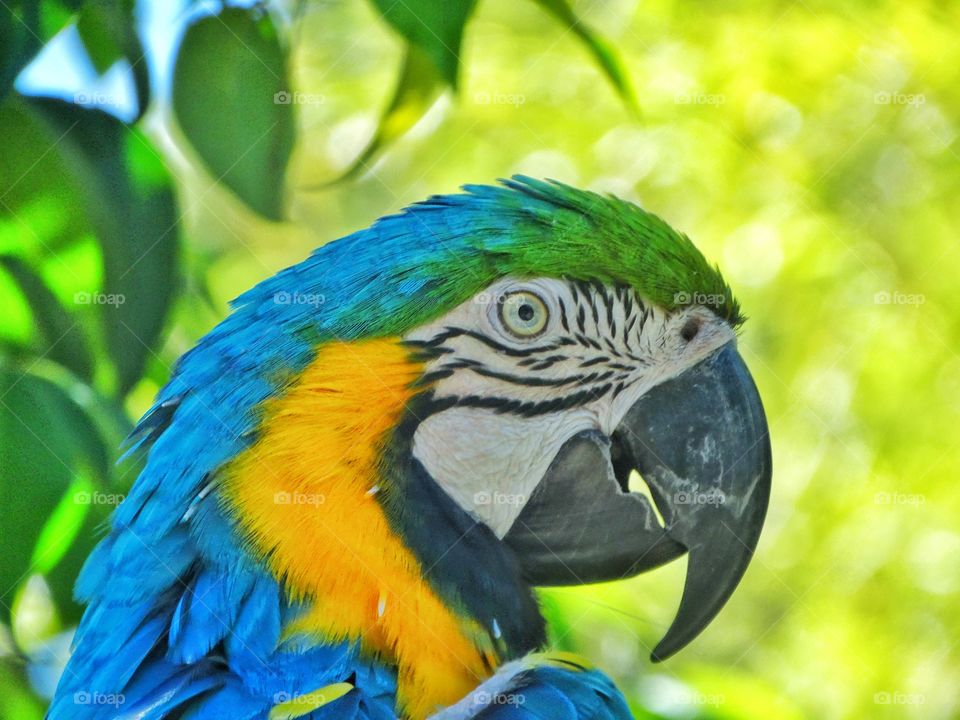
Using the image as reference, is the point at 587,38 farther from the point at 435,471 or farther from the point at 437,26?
the point at 435,471

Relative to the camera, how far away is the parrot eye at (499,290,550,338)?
45.4 inches

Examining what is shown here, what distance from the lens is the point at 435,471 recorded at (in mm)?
1139

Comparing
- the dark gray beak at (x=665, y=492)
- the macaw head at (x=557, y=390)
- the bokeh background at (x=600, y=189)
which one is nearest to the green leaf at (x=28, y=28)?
the bokeh background at (x=600, y=189)

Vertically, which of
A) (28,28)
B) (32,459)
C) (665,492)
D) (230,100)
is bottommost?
(665,492)

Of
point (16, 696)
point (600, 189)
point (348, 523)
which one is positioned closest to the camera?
point (348, 523)

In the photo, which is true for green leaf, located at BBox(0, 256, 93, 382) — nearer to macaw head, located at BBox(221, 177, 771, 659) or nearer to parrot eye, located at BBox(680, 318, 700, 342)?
macaw head, located at BBox(221, 177, 771, 659)

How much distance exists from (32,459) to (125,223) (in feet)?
1.40

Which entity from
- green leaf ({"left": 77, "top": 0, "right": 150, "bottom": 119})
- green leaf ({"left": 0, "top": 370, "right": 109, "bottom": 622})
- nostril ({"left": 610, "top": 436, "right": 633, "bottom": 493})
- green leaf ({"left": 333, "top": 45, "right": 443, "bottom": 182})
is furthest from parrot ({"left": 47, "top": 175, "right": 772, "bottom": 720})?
green leaf ({"left": 77, "top": 0, "right": 150, "bottom": 119})

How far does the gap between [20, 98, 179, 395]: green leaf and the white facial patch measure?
0.54m

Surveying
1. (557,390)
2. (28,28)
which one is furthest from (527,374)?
(28,28)

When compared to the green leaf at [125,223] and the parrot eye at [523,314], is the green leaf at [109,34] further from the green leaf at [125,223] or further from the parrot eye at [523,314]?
the parrot eye at [523,314]

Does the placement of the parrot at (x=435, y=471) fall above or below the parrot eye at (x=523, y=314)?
below

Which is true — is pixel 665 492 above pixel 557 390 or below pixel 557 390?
below

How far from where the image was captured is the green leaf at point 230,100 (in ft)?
4.63
